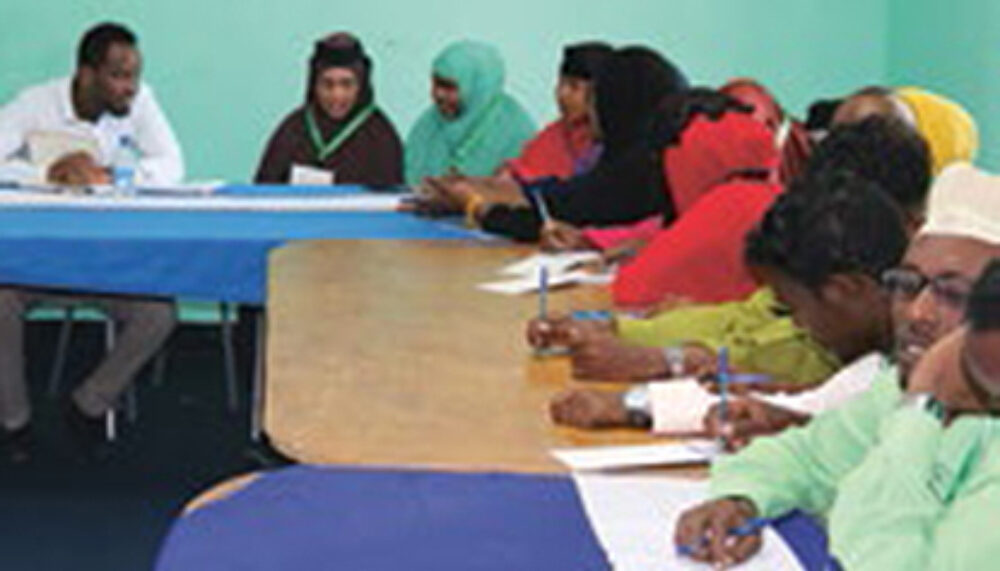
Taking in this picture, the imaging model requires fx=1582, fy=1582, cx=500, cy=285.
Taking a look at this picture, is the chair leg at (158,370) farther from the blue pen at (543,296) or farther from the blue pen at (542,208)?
the blue pen at (543,296)

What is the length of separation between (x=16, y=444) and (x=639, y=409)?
3.06 metres

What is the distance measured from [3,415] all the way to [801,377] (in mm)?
3000

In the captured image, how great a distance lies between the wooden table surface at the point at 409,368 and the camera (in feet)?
6.88

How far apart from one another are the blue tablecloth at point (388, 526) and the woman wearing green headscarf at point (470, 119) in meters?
3.88

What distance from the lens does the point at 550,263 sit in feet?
12.2

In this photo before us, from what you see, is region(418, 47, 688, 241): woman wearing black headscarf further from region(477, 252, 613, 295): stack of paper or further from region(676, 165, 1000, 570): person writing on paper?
region(676, 165, 1000, 570): person writing on paper

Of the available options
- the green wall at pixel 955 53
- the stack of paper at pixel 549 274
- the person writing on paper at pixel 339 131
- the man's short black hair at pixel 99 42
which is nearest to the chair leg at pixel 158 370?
the person writing on paper at pixel 339 131

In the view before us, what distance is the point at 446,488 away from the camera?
6.22 ft

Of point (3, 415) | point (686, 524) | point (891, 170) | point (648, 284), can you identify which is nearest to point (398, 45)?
point (3, 415)

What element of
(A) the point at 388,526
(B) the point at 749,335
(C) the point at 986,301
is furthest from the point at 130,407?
(C) the point at 986,301

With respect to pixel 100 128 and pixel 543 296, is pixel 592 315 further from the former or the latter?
pixel 100 128

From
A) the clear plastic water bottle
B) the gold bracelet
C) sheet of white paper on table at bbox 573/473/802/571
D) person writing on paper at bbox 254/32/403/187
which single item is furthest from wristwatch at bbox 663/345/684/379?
person writing on paper at bbox 254/32/403/187

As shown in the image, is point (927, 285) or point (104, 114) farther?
point (104, 114)

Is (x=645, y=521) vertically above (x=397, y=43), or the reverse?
(x=397, y=43)
